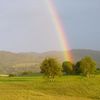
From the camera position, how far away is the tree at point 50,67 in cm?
9081

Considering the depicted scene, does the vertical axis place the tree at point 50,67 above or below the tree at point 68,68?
below

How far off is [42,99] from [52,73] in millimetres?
50618

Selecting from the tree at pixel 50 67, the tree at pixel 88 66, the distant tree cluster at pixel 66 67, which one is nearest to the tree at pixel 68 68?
the distant tree cluster at pixel 66 67

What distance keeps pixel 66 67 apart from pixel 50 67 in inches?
2177

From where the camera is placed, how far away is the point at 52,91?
198 feet

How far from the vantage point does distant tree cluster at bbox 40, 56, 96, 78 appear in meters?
91.1

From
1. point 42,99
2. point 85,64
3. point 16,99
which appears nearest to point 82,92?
point 42,99

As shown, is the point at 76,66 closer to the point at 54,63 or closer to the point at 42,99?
the point at 54,63

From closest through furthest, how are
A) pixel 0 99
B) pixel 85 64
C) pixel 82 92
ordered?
pixel 0 99 → pixel 82 92 → pixel 85 64

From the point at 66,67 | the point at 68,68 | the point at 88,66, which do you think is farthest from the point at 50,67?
the point at 66,67

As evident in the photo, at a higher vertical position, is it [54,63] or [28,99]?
[54,63]

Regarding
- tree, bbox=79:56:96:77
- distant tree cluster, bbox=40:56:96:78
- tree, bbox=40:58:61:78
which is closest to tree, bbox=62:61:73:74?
distant tree cluster, bbox=40:56:96:78

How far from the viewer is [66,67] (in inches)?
5753

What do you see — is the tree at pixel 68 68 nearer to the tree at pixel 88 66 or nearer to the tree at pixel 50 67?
the tree at pixel 88 66
